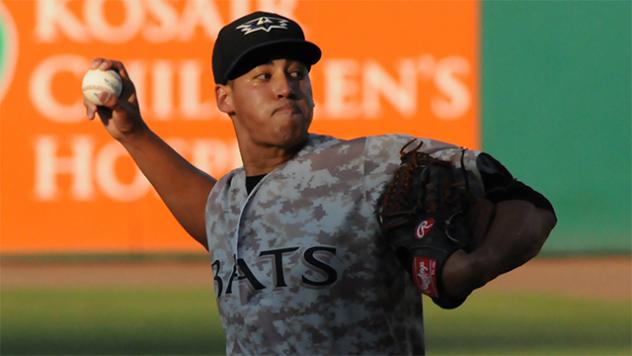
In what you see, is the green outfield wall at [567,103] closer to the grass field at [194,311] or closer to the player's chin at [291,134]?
the grass field at [194,311]

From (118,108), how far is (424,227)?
→ 4.41ft

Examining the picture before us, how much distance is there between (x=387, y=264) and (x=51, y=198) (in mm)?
11566

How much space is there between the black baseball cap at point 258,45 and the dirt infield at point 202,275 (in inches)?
346

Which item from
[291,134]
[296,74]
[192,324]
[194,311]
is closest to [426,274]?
[291,134]

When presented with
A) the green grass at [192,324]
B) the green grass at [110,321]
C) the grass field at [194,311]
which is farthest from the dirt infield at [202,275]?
the green grass at [110,321]

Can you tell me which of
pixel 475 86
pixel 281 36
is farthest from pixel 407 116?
pixel 281 36

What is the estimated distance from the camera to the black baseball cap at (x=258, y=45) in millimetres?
3430

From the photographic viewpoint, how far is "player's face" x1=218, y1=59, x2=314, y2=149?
3.45m

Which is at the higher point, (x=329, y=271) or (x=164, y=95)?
(x=164, y=95)

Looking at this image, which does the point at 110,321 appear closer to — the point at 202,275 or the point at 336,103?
the point at 202,275

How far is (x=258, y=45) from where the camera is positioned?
3.42m

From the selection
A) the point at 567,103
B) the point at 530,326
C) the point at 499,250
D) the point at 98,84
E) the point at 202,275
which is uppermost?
the point at 98,84

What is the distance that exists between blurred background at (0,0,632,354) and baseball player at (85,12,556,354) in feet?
35.1

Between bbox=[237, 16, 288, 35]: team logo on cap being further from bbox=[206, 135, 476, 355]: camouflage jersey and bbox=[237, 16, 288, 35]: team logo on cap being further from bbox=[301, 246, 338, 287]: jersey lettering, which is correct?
bbox=[301, 246, 338, 287]: jersey lettering
